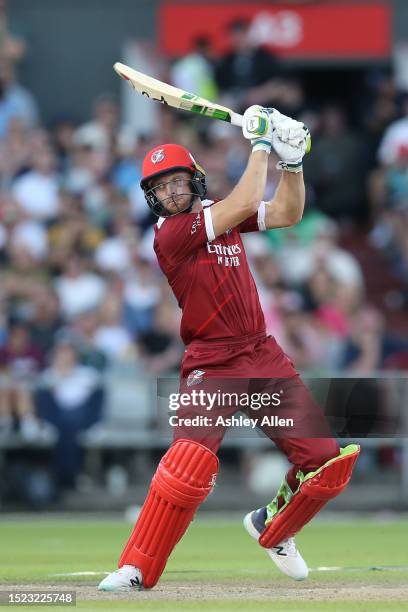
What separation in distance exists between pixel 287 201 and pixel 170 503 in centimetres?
191

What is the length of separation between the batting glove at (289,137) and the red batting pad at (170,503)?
1728 millimetres

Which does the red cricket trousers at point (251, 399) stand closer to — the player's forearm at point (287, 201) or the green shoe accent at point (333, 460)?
the green shoe accent at point (333, 460)

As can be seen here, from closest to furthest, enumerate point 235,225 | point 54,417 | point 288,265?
point 235,225, point 54,417, point 288,265

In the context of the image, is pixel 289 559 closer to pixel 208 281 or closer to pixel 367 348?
pixel 208 281

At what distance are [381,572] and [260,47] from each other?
1047 centimetres

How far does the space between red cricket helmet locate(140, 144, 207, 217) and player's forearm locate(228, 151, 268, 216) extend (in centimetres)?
40

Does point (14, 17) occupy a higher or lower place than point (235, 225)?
higher

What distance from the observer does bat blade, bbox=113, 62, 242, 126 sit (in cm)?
827

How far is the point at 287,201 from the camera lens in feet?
26.9

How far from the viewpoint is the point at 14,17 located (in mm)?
19812

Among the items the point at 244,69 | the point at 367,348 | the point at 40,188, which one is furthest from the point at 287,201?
the point at 244,69

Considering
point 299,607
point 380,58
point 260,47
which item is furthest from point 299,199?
point 380,58

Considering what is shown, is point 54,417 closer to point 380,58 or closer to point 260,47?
point 260,47

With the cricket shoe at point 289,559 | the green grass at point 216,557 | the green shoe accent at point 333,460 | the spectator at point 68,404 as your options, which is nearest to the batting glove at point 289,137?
the green shoe accent at point 333,460
